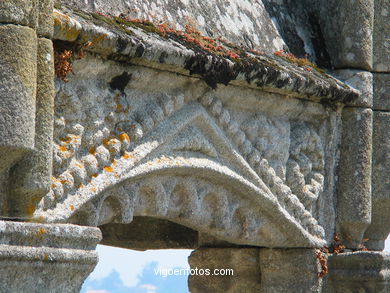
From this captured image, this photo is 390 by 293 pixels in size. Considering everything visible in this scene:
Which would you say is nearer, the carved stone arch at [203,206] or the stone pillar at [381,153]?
the carved stone arch at [203,206]

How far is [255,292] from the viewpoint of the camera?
→ 6.09 meters

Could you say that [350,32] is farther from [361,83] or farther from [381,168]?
[381,168]

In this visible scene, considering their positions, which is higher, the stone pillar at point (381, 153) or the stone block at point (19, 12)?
the stone pillar at point (381, 153)

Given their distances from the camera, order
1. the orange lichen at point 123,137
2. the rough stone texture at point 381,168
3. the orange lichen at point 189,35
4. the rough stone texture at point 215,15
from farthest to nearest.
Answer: the rough stone texture at point 381,168 < the rough stone texture at point 215,15 < the orange lichen at point 189,35 < the orange lichen at point 123,137

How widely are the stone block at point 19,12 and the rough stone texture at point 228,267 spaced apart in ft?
10.1

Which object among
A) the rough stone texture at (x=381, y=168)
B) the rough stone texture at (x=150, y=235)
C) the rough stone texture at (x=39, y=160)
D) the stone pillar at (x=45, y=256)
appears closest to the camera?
the stone pillar at (x=45, y=256)

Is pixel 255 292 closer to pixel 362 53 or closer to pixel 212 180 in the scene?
pixel 212 180

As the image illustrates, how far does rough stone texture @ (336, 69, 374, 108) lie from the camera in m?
6.21

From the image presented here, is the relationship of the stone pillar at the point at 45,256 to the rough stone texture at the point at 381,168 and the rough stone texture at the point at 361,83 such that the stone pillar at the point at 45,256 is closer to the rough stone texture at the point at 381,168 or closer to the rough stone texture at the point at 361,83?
the rough stone texture at the point at 361,83

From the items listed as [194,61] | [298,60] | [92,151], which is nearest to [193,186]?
[194,61]

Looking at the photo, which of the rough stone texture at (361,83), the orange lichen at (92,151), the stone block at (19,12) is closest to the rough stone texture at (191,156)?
the orange lichen at (92,151)

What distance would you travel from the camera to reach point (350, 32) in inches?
246

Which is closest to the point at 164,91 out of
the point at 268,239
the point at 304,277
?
the point at 268,239

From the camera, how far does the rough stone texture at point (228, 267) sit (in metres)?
6.05
